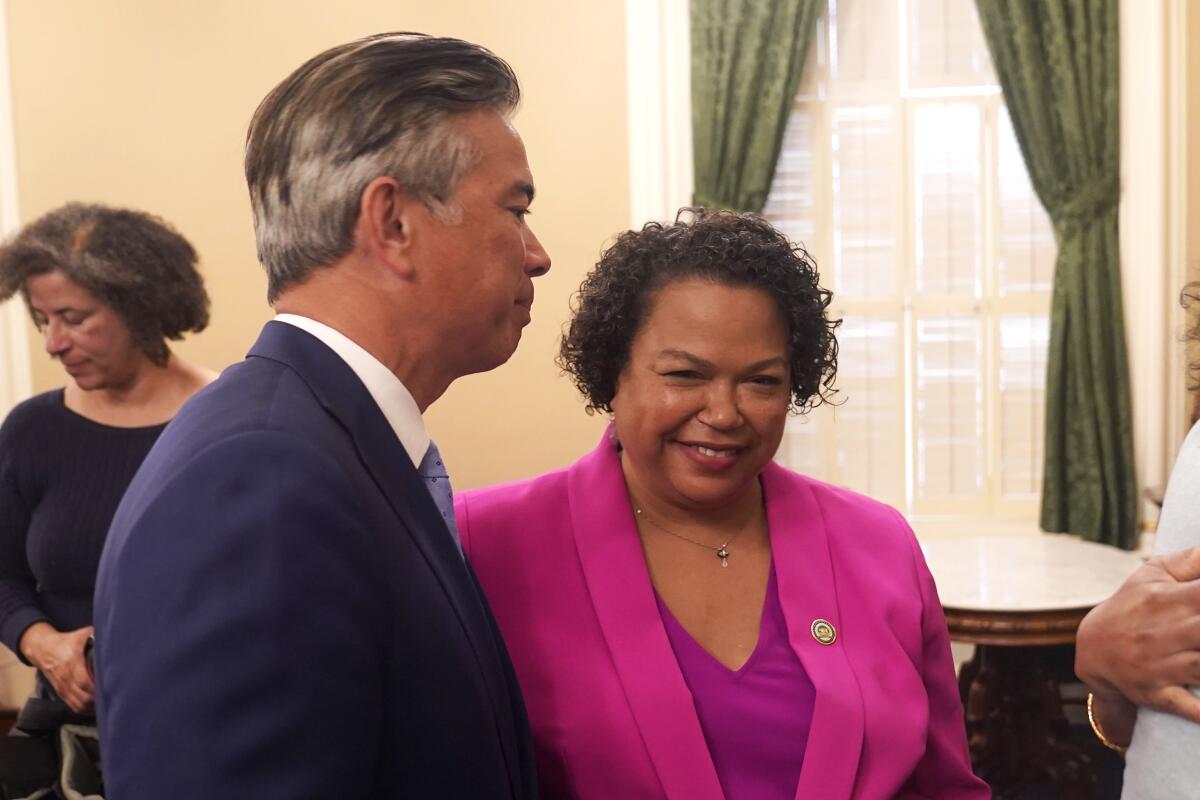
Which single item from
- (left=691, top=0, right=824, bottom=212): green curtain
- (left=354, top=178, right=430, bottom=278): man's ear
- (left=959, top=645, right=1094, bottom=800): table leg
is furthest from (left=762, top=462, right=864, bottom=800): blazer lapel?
(left=691, top=0, right=824, bottom=212): green curtain

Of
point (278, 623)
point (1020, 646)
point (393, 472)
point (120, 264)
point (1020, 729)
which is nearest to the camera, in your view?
point (278, 623)

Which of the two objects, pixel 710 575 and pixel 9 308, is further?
pixel 9 308

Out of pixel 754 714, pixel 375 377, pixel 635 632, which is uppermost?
pixel 375 377

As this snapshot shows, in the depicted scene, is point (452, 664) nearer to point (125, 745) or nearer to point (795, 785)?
point (125, 745)

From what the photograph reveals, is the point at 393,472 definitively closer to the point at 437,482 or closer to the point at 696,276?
the point at 437,482

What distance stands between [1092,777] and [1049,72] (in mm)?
2338

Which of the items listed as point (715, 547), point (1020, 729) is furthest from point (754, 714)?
point (1020, 729)

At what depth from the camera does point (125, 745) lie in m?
0.84

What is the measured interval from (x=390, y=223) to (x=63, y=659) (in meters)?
1.69

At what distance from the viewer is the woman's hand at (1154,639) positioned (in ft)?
4.18

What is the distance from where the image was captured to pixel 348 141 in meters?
1.07

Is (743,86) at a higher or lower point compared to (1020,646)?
higher

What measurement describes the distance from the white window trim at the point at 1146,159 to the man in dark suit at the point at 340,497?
310 cm

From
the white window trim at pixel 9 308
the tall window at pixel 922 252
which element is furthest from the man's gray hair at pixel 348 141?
the white window trim at pixel 9 308
